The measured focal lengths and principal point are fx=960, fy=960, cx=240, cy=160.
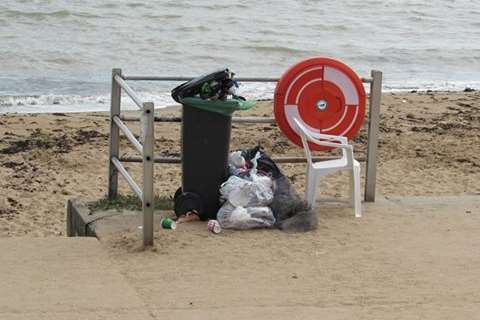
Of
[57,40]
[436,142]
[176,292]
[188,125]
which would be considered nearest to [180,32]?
[57,40]

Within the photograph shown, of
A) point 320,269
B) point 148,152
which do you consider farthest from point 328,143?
point 148,152

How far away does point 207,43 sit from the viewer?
23000 millimetres

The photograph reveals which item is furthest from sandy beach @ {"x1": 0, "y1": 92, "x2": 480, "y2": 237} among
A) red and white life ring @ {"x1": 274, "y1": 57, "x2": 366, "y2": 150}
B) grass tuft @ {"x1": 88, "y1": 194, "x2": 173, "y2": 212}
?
red and white life ring @ {"x1": 274, "y1": 57, "x2": 366, "y2": 150}

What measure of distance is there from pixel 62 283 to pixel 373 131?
3.08 m

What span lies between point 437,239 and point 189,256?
175cm

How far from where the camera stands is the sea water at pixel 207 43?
18.1 m

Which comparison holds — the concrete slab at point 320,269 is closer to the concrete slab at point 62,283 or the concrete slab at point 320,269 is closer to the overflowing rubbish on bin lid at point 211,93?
the concrete slab at point 62,283

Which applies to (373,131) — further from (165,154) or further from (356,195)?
(165,154)

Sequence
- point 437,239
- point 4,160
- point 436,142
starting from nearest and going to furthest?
1. point 437,239
2. point 4,160
3. point 436,142

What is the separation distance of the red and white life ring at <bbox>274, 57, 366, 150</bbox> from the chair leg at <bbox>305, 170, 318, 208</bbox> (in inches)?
12.3

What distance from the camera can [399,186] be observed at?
1009cm

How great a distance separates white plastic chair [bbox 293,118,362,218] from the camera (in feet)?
23.2

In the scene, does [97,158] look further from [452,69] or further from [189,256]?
[452,69]

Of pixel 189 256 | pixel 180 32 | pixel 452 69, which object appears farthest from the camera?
pixel 180 32
